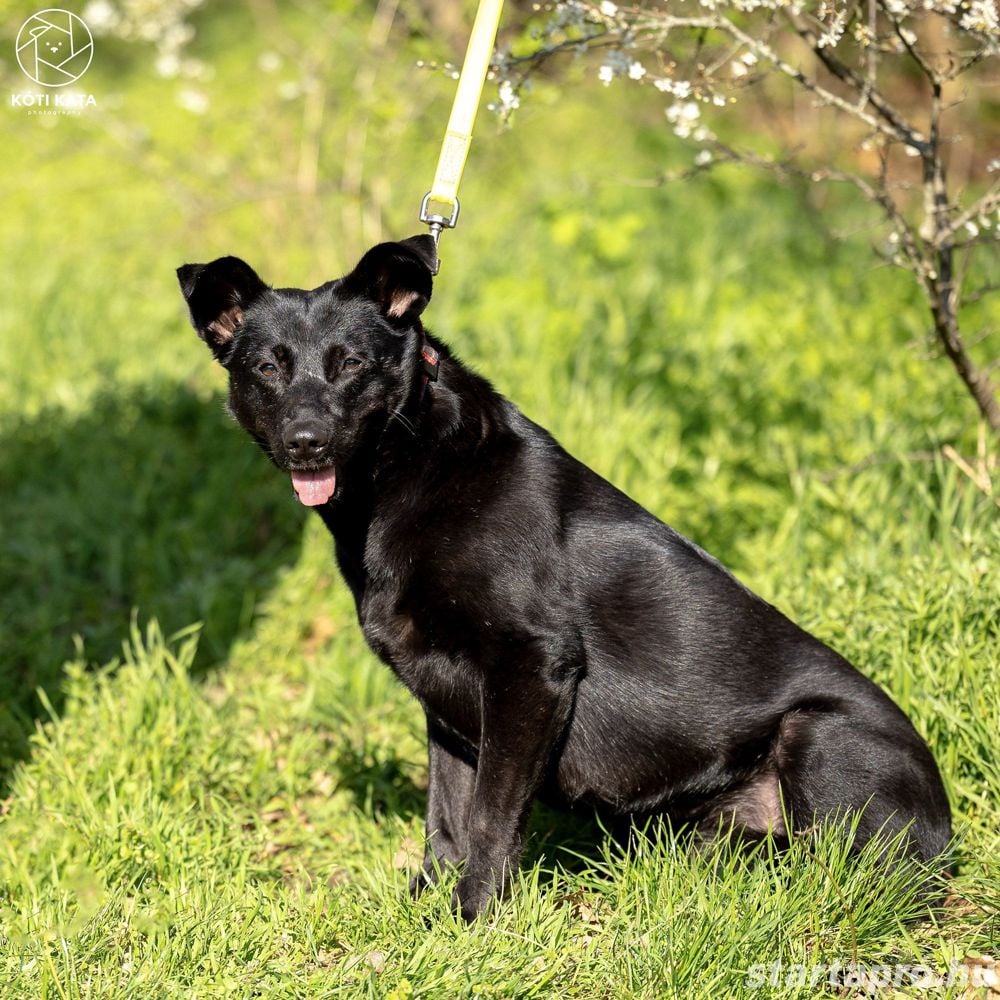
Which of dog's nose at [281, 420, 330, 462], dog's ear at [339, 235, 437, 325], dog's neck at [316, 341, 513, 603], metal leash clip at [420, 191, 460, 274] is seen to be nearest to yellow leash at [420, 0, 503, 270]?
metal leash clip at [420, 191, 460, 274]

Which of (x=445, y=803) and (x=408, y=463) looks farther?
(x=445, y=803)

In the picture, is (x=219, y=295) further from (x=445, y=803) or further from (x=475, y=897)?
(x=475, y=897)

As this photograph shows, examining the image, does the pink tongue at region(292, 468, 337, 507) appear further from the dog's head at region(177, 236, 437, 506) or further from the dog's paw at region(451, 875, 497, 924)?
the dog's paw at region(451, 875, 497, 924)

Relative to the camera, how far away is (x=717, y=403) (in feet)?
18.1

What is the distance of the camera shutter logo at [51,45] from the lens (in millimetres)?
7715

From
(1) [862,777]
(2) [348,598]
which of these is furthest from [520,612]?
(2) [348,598]

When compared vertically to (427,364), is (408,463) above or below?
below

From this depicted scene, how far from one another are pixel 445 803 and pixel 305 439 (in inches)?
43.2

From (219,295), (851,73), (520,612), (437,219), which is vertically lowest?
(520,612)

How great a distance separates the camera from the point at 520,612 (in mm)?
2816

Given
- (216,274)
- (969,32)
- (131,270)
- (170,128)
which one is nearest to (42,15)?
(131,270)

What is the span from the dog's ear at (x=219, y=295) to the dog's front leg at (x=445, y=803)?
116cm

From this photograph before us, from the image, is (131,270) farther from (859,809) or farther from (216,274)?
(859,809)

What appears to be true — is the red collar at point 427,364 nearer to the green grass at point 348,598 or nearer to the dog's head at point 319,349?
the dog's head at point 319,349
